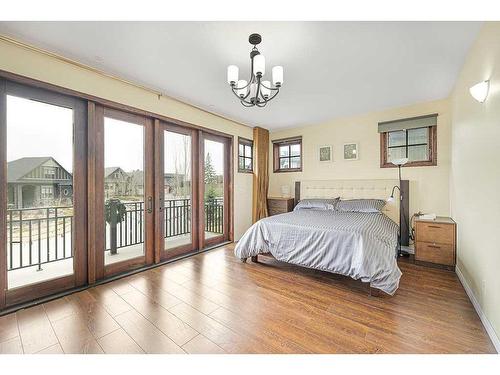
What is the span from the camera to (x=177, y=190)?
3.59 metres

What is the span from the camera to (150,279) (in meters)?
2.72

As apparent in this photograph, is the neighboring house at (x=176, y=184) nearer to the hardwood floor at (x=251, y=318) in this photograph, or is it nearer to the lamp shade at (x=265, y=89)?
the hardwood floor at (x=251, y=318)

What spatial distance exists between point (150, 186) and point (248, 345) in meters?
2.42

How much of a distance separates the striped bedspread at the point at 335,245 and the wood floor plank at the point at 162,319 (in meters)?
1.37

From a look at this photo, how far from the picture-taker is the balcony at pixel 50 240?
217cm

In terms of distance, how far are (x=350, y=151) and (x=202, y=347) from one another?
404cm

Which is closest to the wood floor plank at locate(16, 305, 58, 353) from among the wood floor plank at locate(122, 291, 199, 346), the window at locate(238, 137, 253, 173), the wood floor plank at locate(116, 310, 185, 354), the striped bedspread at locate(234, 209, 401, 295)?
the wood floor plank at locate(116, 310, 185, 354)

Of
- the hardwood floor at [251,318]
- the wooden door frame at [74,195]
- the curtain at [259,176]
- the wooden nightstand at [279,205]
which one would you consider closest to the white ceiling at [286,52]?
the wooden door frame at [74,195]

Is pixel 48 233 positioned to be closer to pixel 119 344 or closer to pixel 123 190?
pixel 123 190

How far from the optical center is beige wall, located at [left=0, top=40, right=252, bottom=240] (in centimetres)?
203

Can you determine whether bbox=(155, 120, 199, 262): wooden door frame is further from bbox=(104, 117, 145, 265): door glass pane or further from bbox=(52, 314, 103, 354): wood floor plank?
bbox=(52, 314, 103, 354): wood floor plank

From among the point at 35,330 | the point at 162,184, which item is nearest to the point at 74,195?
the point at 162,184
